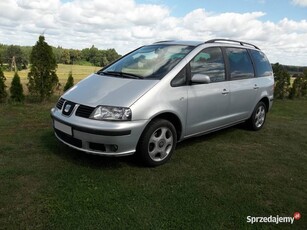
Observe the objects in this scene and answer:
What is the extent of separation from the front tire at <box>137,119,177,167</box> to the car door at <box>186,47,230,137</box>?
413 mm

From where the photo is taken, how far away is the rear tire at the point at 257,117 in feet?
21.2

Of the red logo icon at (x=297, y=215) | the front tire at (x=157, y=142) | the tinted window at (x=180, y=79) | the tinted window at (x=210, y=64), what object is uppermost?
the tinted window at (x=210, y=64)

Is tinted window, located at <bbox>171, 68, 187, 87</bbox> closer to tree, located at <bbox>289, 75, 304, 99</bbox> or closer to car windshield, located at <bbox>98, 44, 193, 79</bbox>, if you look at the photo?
car windshield, located at <bbox>98, 44, 193, 79</bbox>

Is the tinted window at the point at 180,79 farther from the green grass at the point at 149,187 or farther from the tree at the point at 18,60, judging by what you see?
the tree at the point at 18,60

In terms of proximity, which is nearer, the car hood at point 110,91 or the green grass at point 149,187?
the green grass at point 149,187

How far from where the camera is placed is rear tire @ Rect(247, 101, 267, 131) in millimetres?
6477

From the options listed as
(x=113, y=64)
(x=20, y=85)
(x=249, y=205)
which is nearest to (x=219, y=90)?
(x=113, y=64)

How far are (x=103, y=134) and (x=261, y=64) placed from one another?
13.7ft

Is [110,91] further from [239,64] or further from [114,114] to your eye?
[239,64]

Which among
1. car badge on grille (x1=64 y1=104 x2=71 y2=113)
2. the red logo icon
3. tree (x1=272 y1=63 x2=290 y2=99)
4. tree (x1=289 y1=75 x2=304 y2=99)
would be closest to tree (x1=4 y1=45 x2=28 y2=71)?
car badge on grille (x1=64 y1=104 x2=71 y2=113)

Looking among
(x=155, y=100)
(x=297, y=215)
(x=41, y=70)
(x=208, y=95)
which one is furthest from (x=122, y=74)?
(x=41, y=70)

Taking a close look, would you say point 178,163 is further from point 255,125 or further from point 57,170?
point 255,125

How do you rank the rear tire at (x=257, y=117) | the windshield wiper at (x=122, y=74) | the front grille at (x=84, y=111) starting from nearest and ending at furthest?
the front grille at (x=84, y=111)
the windshield wiper at (x=122, y=74)
the rear tire at (x=257, y=117)

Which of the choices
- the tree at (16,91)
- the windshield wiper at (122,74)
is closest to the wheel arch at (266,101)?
the windshield wiper at (122,74)
